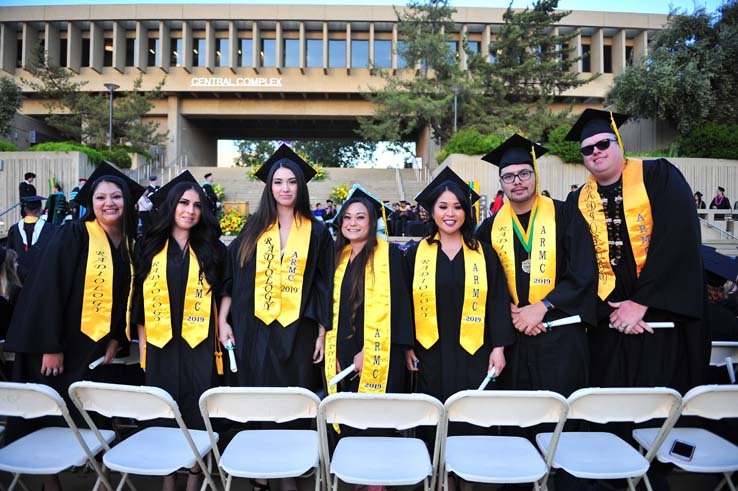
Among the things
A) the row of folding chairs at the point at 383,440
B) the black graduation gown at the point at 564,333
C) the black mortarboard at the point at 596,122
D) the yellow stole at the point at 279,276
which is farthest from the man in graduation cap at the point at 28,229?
the black mortarboard at the point at 596,122

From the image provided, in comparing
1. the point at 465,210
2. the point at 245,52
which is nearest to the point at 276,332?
the point at 465,210

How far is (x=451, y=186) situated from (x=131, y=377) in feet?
8.70

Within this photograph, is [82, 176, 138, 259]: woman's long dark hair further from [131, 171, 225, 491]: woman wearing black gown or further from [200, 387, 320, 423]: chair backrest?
[200, 387, 320, 423]: chair backrest

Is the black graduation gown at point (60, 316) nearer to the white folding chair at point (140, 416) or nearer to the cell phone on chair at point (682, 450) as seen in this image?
the white folding chair at point (140, 416)

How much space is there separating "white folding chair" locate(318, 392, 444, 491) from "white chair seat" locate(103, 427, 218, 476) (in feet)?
2.18

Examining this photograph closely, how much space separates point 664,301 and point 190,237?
2916 mm

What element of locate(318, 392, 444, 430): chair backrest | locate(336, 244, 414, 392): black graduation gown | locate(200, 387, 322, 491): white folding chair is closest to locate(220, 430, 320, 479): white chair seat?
locate(200, 387, 322, 491): white folding chair

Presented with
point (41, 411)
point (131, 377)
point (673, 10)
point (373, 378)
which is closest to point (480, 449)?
point (373, 378)

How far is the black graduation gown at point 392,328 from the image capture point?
2898 millimetres

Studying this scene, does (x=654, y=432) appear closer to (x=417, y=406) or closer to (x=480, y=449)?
(x=480, y=449)

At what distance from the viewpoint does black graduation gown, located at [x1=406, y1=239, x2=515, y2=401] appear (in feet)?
9.24

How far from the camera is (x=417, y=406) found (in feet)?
6.74

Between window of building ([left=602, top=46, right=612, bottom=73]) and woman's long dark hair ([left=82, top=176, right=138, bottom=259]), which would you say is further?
window of building ([left=602, top=46, right=612, bottom=73])

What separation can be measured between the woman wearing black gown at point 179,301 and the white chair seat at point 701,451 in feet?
8.03
